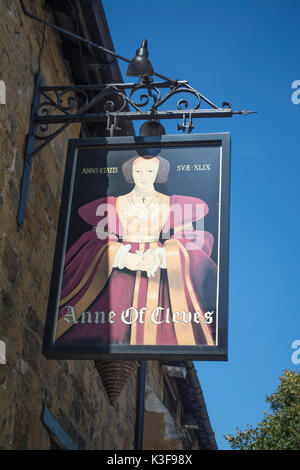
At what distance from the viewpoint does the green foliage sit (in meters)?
13.8

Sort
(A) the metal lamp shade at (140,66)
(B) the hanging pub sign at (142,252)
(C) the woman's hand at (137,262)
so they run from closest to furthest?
(B) the hanging pub sign at (142,252)
(C) the woman's hand at (137,262)
(A) the metal lamp shade at (140,66)

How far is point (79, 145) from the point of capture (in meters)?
6.37

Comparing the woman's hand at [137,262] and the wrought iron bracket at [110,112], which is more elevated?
the wrought iron bracket at [110,112]

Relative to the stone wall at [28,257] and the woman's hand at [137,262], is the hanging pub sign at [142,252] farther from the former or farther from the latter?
the stone wall at [28,257]

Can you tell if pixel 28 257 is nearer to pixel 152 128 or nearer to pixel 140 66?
pixel 152 128

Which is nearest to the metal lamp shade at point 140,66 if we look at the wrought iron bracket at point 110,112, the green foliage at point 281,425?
the wrought iron bracket at point 110,112

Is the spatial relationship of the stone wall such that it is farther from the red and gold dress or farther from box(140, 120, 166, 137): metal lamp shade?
box(140, 120, 166, 137): metal lamp shade

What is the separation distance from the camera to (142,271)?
5.63 metres

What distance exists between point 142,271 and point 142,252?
0.17 meters

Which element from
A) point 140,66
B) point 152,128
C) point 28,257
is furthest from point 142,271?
point 140,66

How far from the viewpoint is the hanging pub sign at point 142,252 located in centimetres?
531

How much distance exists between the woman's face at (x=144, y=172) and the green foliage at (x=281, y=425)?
8.99 meters

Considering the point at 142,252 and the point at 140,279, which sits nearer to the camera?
the point at 140,279
